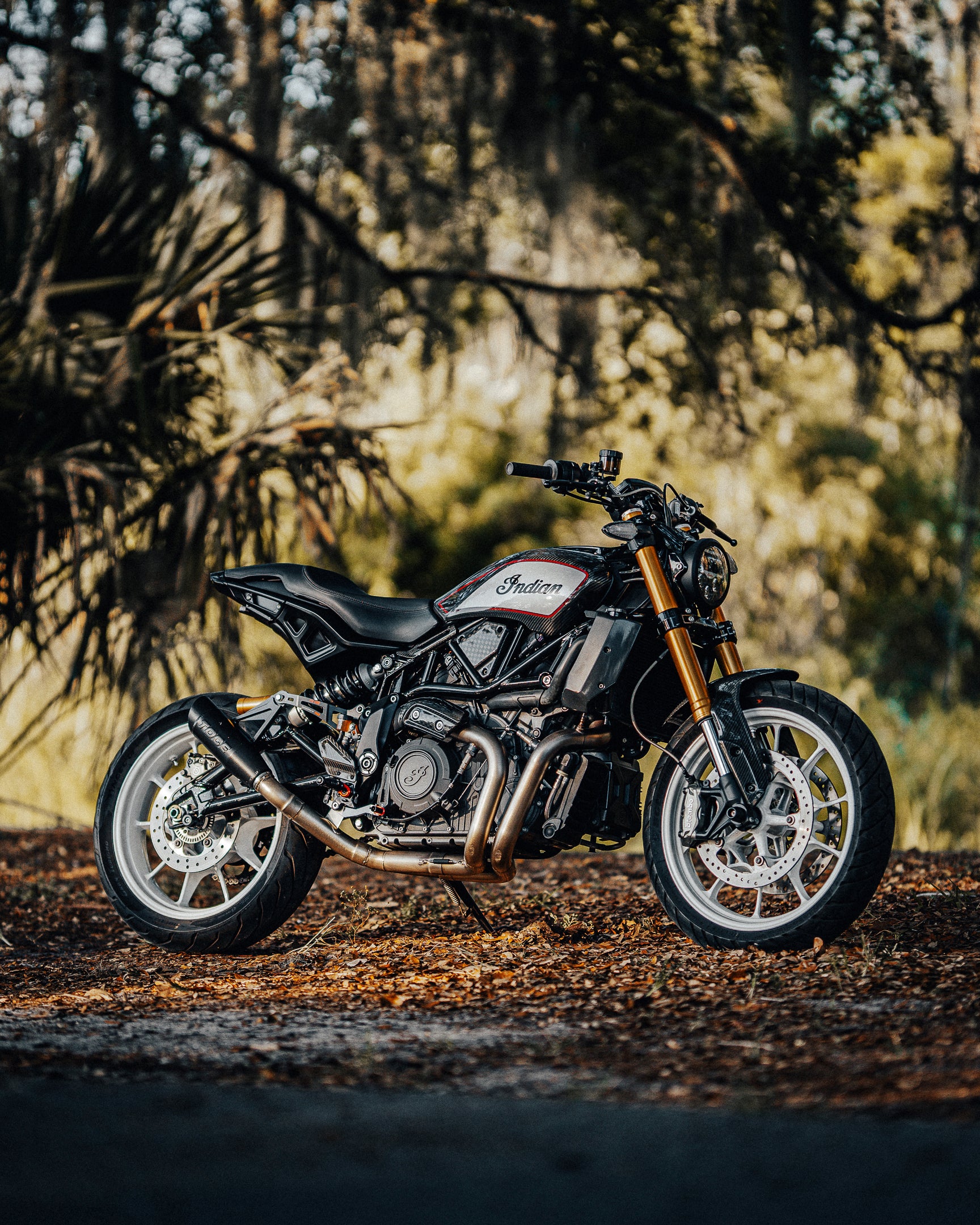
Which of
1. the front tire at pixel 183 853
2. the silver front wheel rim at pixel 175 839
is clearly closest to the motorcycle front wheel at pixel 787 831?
the front tire at pixel 183 853

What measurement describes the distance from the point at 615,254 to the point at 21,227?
4.59 metres

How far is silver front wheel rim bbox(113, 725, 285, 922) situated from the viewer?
4457mm

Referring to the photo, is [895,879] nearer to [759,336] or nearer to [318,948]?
[318,948]

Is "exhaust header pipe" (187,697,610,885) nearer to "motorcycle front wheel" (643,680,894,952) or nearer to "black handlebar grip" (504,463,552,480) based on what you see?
"motorcycle front wheel" (643,680,894,952)

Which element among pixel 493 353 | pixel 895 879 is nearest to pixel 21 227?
pixel 493 353

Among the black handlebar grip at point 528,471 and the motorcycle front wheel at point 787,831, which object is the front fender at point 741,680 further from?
the black handlebar grip at point 528,471

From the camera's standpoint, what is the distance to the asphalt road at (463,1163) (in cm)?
216

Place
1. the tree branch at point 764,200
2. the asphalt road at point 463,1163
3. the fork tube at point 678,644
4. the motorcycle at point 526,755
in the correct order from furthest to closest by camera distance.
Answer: the tree branch at point 764,200, the fork tube at point 678,644, the motorcycle at point 526,755, the asphalt road at point 463,1163

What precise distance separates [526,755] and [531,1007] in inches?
34.3

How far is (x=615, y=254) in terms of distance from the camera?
1060cm

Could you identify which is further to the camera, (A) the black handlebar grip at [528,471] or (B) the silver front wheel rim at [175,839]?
(B) the silver front wheel rim at [175,839]

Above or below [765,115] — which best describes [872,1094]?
below

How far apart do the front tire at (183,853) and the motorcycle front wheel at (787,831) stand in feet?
3.83

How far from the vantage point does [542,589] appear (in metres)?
4.19
